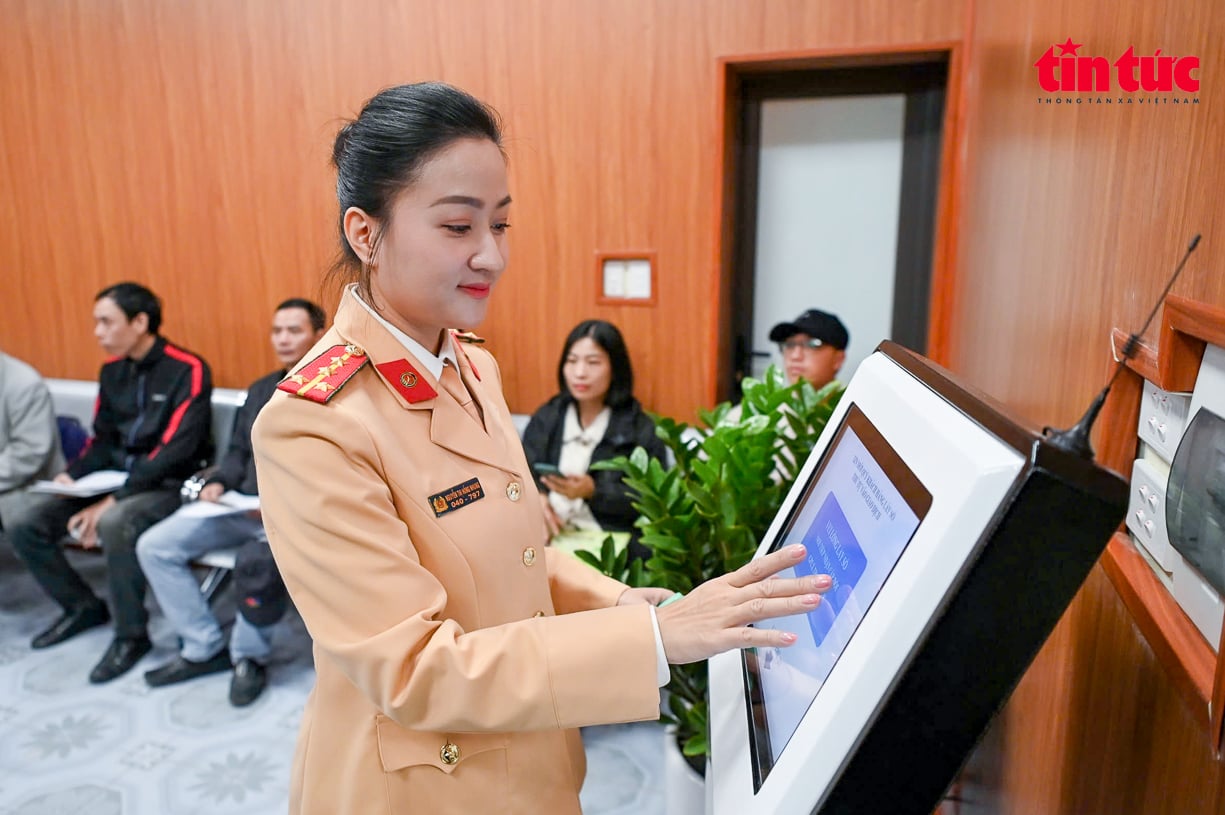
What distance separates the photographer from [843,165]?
3205 mm

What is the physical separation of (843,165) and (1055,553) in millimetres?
3029

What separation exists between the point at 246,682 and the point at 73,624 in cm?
99

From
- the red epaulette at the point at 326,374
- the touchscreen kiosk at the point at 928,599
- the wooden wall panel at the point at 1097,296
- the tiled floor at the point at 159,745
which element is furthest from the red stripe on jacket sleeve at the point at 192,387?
the touchscreen kiosk at the point at 928,599

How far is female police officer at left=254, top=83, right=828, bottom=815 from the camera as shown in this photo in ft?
2.64

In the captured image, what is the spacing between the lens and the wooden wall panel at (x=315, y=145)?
3123mm

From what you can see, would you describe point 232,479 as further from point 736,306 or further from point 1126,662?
point 1126,662

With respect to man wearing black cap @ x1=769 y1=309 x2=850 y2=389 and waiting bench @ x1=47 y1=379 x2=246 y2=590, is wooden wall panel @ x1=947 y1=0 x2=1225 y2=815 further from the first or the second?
waiting bench @ x1=47 y1=379 x2=246 y2=590

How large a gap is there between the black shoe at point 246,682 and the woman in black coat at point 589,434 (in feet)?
3.80

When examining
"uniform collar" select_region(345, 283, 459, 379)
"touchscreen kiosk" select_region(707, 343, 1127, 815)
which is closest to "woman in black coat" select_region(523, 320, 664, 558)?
"uniform collar" select_region(345, 283, 459, 379)

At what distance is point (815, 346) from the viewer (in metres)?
2.87

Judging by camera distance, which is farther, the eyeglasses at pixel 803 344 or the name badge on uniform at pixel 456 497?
the eyeglasses at pixel 803 344

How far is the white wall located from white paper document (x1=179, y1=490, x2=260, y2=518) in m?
2.20

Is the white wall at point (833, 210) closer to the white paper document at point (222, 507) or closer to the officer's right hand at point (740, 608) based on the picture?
the white paper document at point (222, 507)

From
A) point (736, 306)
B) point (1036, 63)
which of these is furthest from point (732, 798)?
point (736, 306)
